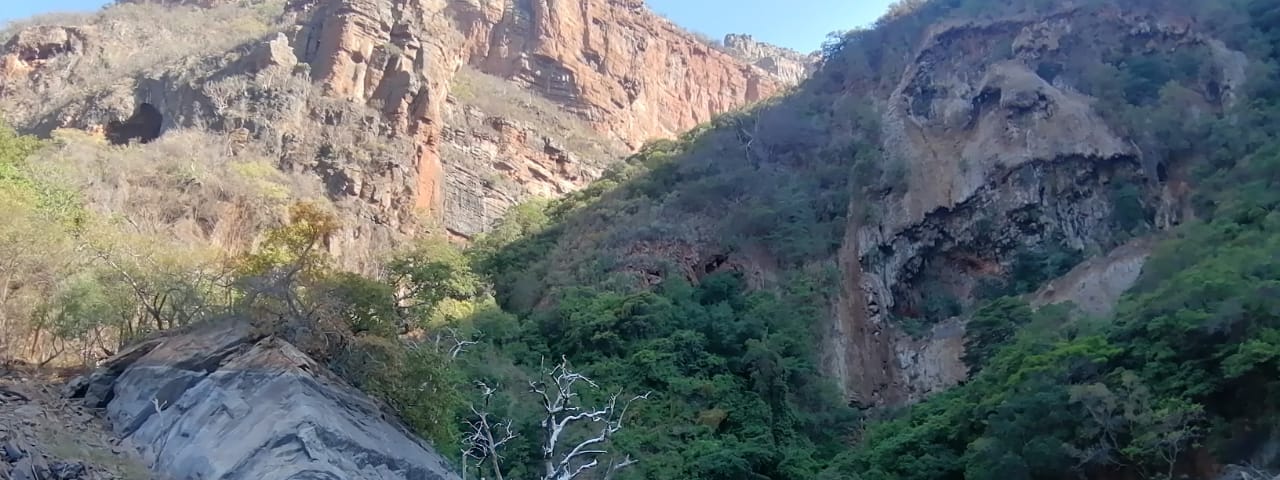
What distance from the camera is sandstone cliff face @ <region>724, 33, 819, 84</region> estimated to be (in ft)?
238

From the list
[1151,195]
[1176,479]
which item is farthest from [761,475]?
[1151,195]

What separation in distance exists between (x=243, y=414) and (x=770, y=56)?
66.7 metres

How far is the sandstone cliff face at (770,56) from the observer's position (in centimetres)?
7262

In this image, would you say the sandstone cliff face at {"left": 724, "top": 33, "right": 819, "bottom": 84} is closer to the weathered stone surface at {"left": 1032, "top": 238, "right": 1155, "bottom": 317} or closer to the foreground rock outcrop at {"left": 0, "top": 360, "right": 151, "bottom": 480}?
the weathered stone surface at {"left": 1032, "top": 238, "right": 1155, "bottom": 317}

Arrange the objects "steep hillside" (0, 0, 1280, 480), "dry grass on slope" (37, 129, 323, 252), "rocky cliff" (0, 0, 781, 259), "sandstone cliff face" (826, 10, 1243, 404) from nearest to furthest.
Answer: "steep hillside" (0, 0, 1280, 480) → "sandstone cliff face" (826, 10, 1243, 404) → "dry grass on slope" (37, 129, 323, 252) → "rocky cliff" (0, 0, 781, 259)

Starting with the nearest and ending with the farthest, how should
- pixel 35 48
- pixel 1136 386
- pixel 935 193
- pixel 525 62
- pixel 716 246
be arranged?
pixel 1136 386, pixel 935 193, pixel 716 246, pixel 35 48, pixel 525 62

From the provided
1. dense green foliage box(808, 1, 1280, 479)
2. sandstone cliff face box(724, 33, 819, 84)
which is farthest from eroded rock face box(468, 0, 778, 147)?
dense green foliage box(808, 1, 1280, 479)

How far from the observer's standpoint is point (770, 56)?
75562mm

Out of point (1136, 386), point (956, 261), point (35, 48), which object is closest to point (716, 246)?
point (956, 261)

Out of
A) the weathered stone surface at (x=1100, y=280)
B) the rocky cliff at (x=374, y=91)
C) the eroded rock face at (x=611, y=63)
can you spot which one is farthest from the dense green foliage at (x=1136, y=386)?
the eroded rock face at (x=611, y=63)

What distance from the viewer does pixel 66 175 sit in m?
26.2

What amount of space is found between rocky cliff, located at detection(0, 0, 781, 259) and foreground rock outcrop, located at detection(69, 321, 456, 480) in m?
15.8

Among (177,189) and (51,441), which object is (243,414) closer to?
(51,441)

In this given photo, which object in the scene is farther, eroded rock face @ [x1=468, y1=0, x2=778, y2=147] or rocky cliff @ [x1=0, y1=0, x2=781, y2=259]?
eroded rock face @ [x1=468, y1=0, x2=778, y2=147]
